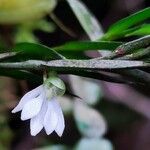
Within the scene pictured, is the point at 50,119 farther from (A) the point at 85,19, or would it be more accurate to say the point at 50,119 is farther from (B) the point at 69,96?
(B) the point at 69,96

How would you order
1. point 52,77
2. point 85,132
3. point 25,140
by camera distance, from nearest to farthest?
point 52,77 → point 85,132 → point 25,140

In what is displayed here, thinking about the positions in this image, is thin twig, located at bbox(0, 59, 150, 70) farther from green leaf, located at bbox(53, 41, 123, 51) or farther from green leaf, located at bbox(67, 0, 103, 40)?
green leaf, located at bbox(67, 0, 103, 40)

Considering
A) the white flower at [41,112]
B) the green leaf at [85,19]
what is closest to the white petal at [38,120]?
the white flower at [41,112]

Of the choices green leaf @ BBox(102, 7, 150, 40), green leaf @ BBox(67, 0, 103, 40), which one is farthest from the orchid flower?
green leaf @ BBox(67, 0, 103, 40)

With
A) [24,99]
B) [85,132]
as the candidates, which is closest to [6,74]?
[24,99]

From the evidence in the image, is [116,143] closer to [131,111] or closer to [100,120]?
[131,111]

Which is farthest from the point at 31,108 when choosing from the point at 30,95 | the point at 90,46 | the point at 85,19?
the point at 85,19
